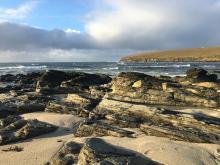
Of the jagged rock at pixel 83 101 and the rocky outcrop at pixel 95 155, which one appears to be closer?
the rocky outcrop at pixel 95 155

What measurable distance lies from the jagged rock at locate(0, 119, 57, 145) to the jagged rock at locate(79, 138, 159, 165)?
3.91m

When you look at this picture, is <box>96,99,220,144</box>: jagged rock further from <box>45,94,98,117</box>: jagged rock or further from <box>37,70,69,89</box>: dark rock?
<box>37,70,69,89</box>: dark rock

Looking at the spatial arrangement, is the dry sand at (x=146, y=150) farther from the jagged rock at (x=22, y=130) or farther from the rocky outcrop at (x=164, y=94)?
the rocky outcrop at (x=164, y=94)

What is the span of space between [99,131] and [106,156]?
11.2 ft

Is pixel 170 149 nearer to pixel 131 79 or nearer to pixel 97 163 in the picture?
pixel 97 163

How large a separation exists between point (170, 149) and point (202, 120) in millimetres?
2571

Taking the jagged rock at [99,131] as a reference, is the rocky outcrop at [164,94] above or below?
above

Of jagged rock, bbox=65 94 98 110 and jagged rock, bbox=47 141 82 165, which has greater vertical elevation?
jagged rock, bbox=65 94 98 110

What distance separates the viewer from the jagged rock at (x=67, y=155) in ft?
46.0

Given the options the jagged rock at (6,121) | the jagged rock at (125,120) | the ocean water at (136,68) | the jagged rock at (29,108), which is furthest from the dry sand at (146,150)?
the ocean water at (136,68)

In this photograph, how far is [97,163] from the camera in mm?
12898

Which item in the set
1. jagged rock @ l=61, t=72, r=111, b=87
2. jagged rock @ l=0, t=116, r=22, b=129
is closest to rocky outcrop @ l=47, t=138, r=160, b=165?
jagged rock @ l=0, t=116, r=22, b=129

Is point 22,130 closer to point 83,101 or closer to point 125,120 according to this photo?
point 125,120

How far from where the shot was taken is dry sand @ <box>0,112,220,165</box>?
14.1 metres
